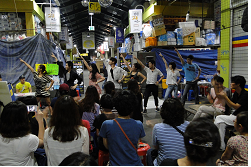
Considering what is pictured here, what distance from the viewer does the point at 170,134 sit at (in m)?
2.20

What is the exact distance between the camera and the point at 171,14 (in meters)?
11.8

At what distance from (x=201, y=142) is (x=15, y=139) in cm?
180

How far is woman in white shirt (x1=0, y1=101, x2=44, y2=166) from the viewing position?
2.06 m

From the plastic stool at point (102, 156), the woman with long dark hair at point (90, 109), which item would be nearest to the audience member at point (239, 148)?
the plastic stool at point (102, 156)

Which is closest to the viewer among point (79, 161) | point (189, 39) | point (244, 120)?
point (79, 161)

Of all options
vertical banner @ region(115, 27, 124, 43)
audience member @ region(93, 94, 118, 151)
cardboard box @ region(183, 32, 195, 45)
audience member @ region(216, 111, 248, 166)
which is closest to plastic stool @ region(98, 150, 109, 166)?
audience member @ region(93, 94, 118, 151)

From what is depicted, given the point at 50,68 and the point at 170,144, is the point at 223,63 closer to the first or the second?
the point at 170,144

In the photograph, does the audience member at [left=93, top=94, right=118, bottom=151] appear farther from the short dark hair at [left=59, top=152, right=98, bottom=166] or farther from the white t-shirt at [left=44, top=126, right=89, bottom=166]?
the short dark hair at [left=59, top=152, right=98, bottom=166]

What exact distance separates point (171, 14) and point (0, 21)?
9.12m

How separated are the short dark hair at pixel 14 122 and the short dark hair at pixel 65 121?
0.29 meters

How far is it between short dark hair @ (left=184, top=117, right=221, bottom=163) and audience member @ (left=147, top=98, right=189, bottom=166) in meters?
0.64

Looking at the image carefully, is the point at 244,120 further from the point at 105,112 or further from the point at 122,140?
the point at 105,112

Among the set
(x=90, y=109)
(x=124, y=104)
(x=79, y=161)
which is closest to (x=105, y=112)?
(x=90, y=109)

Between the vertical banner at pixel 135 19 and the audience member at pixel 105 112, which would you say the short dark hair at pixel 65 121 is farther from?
the vertical banner at pixel 135 19
